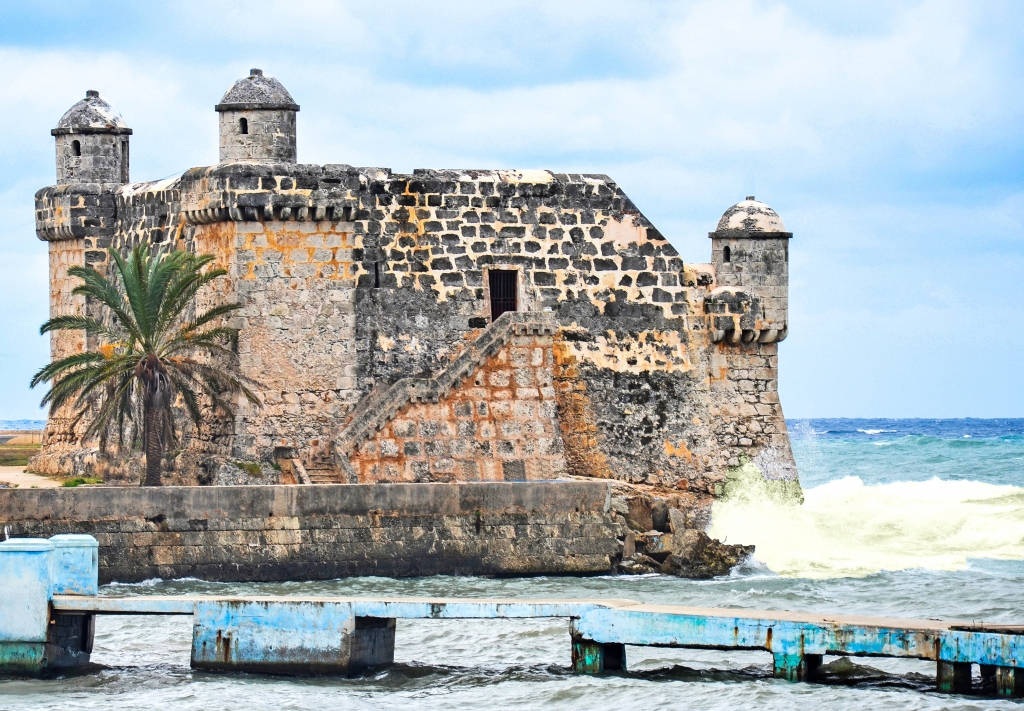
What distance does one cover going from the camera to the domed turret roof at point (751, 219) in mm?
28688

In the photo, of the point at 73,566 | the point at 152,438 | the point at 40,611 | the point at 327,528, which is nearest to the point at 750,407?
the point at 327,528

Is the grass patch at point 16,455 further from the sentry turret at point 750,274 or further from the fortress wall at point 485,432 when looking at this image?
the sentry turret at point 750,274

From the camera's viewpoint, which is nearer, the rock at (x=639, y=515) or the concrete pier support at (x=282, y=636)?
the concrete pier support at (x=282, y=636)

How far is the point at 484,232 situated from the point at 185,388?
4946mm

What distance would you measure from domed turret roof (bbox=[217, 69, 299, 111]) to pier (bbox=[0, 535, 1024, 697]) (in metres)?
9.98

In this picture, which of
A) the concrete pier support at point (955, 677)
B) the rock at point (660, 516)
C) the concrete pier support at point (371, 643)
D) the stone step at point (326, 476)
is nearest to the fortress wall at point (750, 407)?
the rock at point (660, 516)

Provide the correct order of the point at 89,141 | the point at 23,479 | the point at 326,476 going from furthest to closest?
the point at 89,141 → the point at 23,479 → the point at 326,476

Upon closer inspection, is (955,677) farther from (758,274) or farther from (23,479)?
(23,479)

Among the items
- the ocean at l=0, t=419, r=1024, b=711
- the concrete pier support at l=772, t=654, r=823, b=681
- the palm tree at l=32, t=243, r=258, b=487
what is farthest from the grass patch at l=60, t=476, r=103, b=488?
the concrete pier support at l=772, t=654, r=823, b=681

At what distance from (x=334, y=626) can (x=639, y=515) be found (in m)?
8.55

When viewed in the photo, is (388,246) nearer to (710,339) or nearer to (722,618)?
(710,339)

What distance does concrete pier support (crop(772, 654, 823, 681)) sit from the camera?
18.0 metres

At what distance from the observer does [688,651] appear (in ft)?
65.0

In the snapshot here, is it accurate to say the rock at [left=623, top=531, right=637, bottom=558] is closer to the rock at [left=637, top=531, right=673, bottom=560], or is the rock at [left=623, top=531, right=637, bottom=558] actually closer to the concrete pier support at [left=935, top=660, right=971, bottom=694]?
the rock at [left=637, top=531, right=673, bottom=560]
